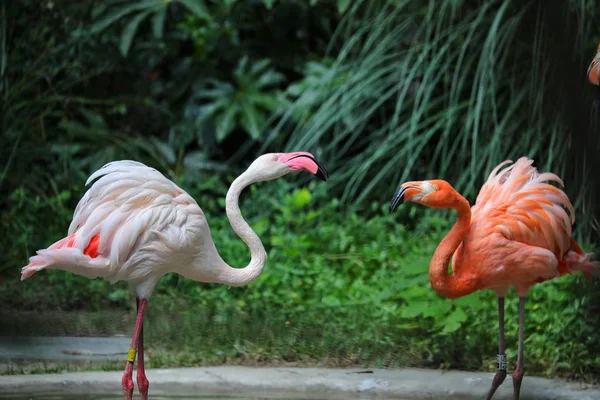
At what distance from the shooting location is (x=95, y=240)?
352 centimetres

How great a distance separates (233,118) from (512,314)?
11.3ft

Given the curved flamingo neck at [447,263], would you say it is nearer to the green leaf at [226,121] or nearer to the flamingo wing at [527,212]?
the flamingo wing at [527,212]

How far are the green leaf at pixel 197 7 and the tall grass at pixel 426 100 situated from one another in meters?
1.00

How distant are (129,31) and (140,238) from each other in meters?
4.41

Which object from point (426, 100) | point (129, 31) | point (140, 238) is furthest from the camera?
point (129, 31)

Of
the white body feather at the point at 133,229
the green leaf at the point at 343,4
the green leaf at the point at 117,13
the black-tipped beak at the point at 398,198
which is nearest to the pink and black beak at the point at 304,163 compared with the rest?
the black-tipped beak at the point at 398,198

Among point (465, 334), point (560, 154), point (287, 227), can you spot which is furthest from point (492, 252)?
point (287, 227)

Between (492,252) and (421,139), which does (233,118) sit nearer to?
(421,139)

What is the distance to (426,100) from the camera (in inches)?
254

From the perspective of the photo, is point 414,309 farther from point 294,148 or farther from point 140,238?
point 294,148

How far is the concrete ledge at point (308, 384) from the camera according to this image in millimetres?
3898

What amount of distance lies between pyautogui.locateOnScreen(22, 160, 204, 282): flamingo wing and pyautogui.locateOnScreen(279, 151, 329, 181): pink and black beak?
1.46ft

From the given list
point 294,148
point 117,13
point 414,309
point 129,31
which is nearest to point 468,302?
point 414,309

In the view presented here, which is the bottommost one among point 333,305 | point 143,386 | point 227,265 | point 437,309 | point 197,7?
point 333,305
